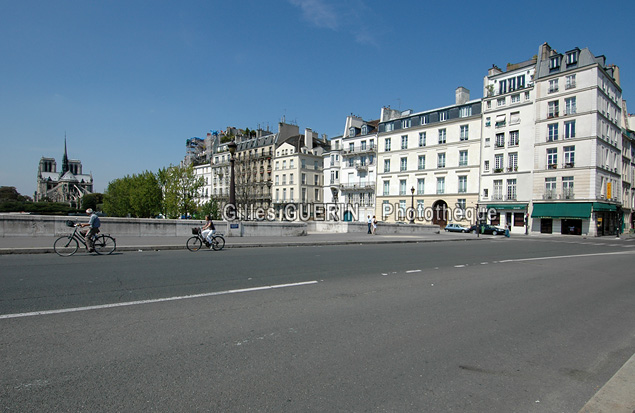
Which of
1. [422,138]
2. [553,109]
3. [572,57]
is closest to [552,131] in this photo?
[553,109]

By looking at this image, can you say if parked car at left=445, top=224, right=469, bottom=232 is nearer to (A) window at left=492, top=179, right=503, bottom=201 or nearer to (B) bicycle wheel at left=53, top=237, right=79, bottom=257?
(A) window at left=492, top=179, right=503, bottom=201

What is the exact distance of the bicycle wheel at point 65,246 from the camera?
12.3 m

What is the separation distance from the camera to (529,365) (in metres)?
4.08

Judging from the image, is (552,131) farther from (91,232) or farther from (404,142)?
(91,232)

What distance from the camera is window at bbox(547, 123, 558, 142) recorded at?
42.7m

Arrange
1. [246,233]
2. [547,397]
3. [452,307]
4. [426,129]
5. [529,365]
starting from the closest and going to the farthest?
1. [547,397]
2. [529,365]
3. [452,307]
4. [246,233]
5. [426,129]

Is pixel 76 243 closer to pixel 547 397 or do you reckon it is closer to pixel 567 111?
pixel 547 397

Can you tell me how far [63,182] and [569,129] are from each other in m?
168

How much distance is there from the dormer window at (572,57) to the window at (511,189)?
47.2 feet

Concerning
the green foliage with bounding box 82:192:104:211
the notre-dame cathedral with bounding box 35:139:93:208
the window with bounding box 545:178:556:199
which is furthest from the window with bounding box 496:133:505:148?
the notre-dame cathedral with bounding box 35:139:93:208

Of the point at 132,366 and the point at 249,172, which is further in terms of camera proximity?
the point at 249,172

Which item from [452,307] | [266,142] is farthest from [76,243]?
[266,142]

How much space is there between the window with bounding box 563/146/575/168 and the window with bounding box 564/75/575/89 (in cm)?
679

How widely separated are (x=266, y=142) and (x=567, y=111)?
54.0 m
